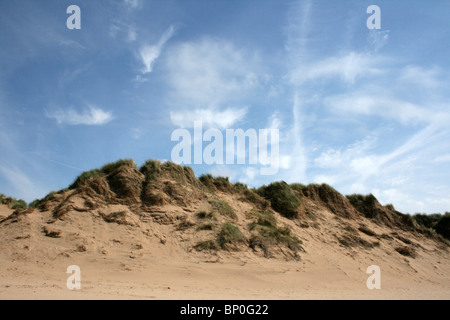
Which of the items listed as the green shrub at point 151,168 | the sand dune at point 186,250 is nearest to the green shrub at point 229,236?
the sand dune at point 186,250

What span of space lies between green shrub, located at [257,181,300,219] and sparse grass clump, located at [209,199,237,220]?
381 cm

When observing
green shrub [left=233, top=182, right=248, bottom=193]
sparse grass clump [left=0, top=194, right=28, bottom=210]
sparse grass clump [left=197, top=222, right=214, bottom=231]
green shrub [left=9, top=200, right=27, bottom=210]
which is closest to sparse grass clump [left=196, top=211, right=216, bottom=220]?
sparse grass clump [left=197, top=222, right=214, bottom=231]

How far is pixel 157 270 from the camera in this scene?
10.4 m

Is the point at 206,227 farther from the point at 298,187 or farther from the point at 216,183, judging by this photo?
the point at 298,187

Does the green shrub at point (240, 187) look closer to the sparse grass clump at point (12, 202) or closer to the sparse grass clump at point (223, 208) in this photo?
the sparse grass clump at point (223, 208)

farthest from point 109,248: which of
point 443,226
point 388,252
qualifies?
point 443,226

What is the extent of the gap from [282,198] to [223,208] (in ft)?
15.2

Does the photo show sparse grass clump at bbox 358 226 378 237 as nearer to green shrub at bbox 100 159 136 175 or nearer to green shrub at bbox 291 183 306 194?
green shrub at bbox 291 183 306 194

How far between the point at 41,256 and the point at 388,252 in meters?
16.8

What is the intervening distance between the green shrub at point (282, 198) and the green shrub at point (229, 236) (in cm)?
505

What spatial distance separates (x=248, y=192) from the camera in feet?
59.9

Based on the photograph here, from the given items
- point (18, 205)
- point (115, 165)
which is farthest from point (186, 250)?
point (18, 205)
